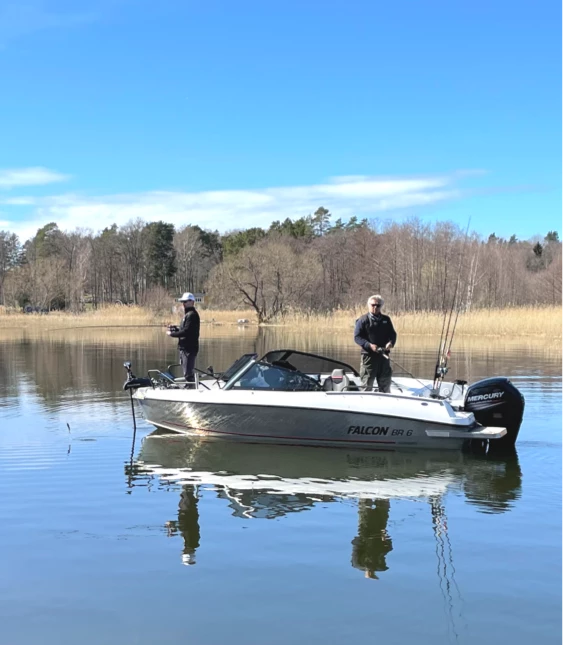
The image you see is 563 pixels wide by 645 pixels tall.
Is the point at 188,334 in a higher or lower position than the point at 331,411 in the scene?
higher

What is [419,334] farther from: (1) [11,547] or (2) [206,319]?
(1) [11,547]

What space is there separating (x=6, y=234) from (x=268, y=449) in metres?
73.8

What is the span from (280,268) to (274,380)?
4036 cm

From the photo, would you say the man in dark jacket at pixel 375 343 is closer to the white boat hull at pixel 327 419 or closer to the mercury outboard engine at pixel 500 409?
the white boat hull at pixel 327 419

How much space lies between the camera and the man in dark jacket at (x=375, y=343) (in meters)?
8.42

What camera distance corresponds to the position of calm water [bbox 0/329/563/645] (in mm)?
3885

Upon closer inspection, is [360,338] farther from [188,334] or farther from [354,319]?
[354,319]

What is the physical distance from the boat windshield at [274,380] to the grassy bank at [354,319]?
1953cm

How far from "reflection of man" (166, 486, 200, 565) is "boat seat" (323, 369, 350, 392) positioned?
2561 mm

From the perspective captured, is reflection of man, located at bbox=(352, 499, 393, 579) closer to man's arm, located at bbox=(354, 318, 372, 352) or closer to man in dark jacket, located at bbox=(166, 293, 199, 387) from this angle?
man's arm, located at bbox=(354, 318, 372, 352)

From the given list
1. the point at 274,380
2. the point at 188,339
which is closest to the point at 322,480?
the point at 274,380

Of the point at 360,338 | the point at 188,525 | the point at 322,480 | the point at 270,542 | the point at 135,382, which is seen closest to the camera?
the point at 270,542

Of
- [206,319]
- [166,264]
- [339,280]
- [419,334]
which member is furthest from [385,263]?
[166,264]

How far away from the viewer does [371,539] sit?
5.16 m
